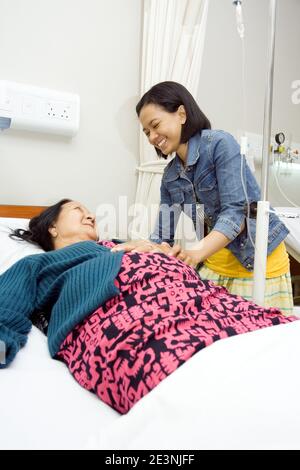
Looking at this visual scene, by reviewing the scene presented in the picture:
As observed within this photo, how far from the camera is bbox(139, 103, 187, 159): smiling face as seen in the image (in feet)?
4.77

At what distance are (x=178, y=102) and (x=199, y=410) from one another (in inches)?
46.1

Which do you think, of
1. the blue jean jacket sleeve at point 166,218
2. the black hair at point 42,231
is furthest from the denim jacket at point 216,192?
the black hair at point 42,231

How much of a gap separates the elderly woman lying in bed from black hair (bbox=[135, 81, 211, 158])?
1.86 feet

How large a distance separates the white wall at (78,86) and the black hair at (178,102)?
59 centimetres

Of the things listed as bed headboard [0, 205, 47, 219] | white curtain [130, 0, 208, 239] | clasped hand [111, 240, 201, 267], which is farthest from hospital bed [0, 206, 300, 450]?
white curtain [130, 0, 208, 239]

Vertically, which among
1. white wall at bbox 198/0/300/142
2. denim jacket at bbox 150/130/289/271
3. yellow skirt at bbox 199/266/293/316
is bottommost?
yellow skirt at bbox 199/266/293/316

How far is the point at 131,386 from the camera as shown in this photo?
2.41 feet

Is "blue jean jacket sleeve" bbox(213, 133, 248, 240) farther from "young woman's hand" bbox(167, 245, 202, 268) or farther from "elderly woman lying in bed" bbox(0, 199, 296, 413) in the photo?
"elderly woman lying in bed" bbox(0, 199, 296, 413)

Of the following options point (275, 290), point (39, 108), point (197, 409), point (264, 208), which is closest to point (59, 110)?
point (39, 108)

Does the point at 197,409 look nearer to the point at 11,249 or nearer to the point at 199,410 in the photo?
the point at 199,410

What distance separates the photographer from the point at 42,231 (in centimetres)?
144

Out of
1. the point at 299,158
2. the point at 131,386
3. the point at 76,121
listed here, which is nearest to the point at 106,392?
the point at 131,386

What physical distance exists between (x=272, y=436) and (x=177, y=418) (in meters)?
0.13

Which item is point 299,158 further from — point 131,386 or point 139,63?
point 131,386
